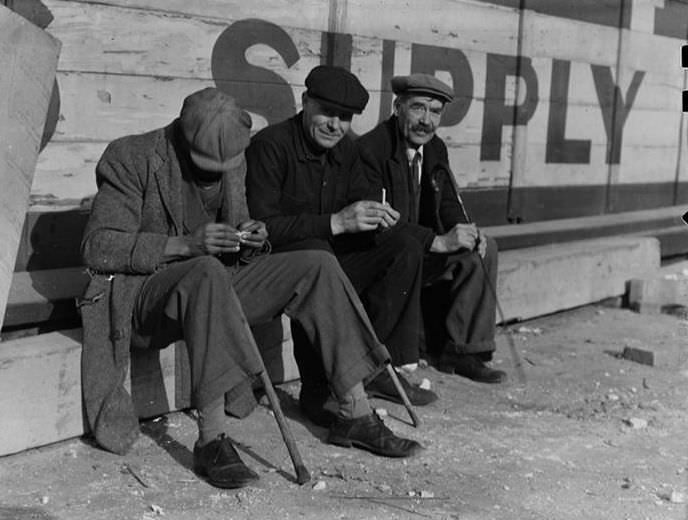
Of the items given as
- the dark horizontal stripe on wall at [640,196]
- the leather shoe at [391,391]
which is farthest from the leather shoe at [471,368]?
the dark horizontal stripe on wall at [640,196]

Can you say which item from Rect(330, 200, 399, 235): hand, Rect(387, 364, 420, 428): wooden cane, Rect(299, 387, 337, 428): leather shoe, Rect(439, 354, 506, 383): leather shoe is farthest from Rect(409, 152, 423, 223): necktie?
Rect(299, 387, 337, 428): leather shoe

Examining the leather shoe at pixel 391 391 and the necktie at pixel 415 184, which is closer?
the leather shoe at pixel 391 391

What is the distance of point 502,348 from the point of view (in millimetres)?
6836

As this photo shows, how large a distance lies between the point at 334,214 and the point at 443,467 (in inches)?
45.9

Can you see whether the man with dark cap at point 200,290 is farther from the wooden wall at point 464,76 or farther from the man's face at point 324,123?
the wooden wall at point 464,76

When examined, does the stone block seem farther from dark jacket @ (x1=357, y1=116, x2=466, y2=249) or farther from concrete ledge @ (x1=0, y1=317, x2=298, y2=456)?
concrete ledge @ (x1=0, y1=317, x2=298, y2=456)

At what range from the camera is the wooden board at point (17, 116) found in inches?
176

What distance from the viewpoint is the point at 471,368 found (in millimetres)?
6086

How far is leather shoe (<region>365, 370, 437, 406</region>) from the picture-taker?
217 inches

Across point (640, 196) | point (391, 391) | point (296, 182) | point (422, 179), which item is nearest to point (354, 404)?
point (391, 391)

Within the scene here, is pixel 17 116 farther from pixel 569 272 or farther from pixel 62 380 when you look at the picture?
pixel 569 272

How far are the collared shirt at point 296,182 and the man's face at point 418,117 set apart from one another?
513mm

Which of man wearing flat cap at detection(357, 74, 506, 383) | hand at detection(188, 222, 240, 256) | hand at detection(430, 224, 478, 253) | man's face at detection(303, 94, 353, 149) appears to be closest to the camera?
hand at detection(188, 222, 240, 256)

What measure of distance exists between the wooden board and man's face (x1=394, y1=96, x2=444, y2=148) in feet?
6.23
